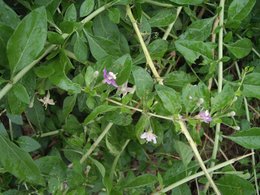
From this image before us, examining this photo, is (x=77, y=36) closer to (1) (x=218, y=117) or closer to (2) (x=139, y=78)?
(2) (x=139, y=78)

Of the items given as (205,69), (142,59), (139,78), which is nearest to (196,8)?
(205,69)

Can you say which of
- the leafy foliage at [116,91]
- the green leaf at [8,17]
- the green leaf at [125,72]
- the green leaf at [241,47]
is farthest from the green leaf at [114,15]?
the green leaf at [241,47]

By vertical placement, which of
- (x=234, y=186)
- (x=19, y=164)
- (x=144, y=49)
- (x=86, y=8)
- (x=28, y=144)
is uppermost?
(x=86, y=8)

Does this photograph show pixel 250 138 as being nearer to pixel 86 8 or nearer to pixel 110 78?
pixel 110 78

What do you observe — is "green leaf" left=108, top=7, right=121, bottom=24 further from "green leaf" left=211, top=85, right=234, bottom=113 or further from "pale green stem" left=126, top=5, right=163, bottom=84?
"green leaf" left=211, top=85, right=234, bottom=113

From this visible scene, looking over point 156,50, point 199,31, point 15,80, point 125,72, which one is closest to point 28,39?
point 15,80

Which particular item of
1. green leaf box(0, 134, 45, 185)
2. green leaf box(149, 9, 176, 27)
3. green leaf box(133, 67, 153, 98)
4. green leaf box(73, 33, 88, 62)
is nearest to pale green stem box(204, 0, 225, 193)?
green leaf box(149, 9, 176, 27)
